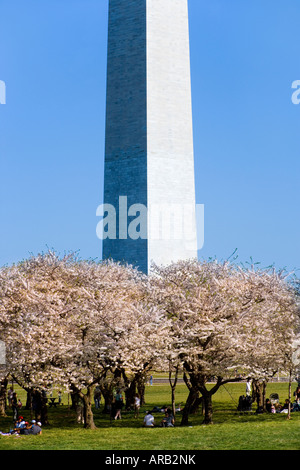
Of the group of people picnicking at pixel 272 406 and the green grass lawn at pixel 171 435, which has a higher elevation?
the group of people picnicking at pixel 272 406

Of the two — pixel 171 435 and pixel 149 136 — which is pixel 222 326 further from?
pixel 149 136

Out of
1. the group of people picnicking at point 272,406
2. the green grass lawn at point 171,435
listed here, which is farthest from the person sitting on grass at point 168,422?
the group of people picnicking at point 272,406

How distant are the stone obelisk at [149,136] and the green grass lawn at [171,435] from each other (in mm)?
21101

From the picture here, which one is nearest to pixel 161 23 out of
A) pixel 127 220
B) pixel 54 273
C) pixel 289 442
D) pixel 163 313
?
pixel 127 220

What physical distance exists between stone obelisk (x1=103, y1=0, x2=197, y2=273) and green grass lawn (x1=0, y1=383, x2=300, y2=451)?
69.2 feet

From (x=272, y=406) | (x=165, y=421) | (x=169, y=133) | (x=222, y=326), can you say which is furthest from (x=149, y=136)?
(x=165, y=421)

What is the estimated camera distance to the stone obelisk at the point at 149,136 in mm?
64312

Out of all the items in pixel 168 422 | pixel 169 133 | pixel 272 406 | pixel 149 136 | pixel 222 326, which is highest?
pixel 169 133

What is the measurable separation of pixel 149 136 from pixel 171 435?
35.2 m

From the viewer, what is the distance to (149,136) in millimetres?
64500

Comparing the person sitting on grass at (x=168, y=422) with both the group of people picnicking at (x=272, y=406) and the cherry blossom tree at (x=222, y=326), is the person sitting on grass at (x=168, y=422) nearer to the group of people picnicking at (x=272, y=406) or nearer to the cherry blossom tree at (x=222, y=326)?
the cherry blossom tree at (x=222, y=326)
